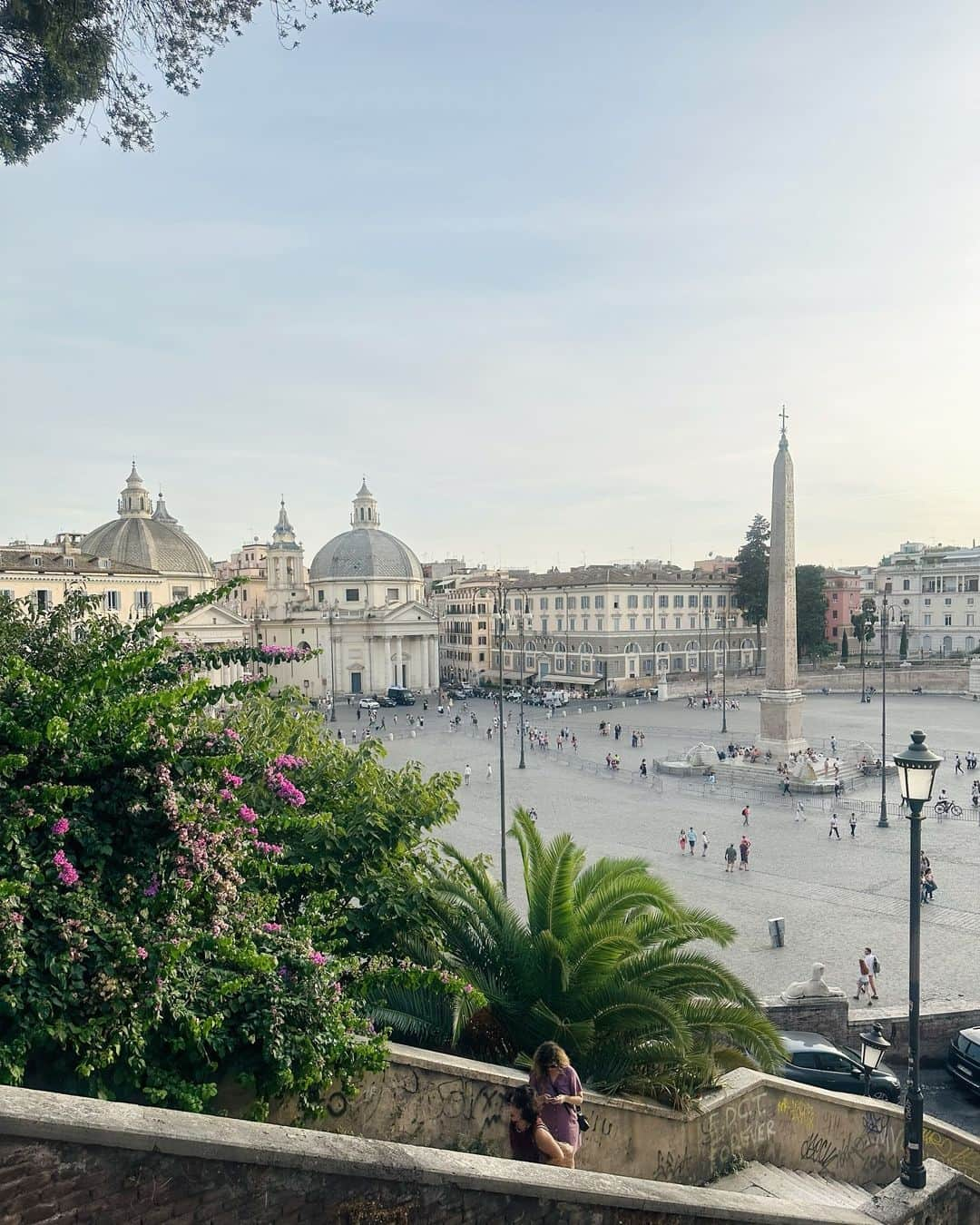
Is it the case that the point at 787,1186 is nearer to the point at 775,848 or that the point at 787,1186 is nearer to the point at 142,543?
the point at 775,848

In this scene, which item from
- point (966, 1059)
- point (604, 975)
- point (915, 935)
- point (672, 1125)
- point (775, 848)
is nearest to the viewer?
point (672, 1125)

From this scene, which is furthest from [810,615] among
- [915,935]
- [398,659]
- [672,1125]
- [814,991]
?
[672,1125]

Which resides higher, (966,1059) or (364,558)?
(364,558)

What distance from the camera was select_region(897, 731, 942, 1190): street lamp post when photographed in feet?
21.1

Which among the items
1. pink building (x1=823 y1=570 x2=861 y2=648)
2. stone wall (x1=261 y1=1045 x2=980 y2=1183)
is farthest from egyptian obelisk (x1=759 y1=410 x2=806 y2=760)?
pink building (x1=823 y1=570 x2=861 y2=648)

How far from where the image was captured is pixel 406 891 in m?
A: 7.14

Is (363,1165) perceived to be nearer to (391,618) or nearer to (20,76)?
(20,76)

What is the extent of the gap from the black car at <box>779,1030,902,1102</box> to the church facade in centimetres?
5992

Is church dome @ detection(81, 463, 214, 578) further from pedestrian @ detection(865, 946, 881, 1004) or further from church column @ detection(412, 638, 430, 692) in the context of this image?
pedestrian @ detection(865, 946, 881, 1004)

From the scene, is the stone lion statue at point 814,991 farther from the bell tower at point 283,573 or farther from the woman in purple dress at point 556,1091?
the bell tower at point 283,573

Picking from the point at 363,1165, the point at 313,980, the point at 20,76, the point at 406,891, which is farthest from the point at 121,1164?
the point at 20,76

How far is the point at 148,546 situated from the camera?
6259 centimetres

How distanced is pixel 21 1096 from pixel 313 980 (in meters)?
1.71

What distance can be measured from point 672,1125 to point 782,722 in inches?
1188
